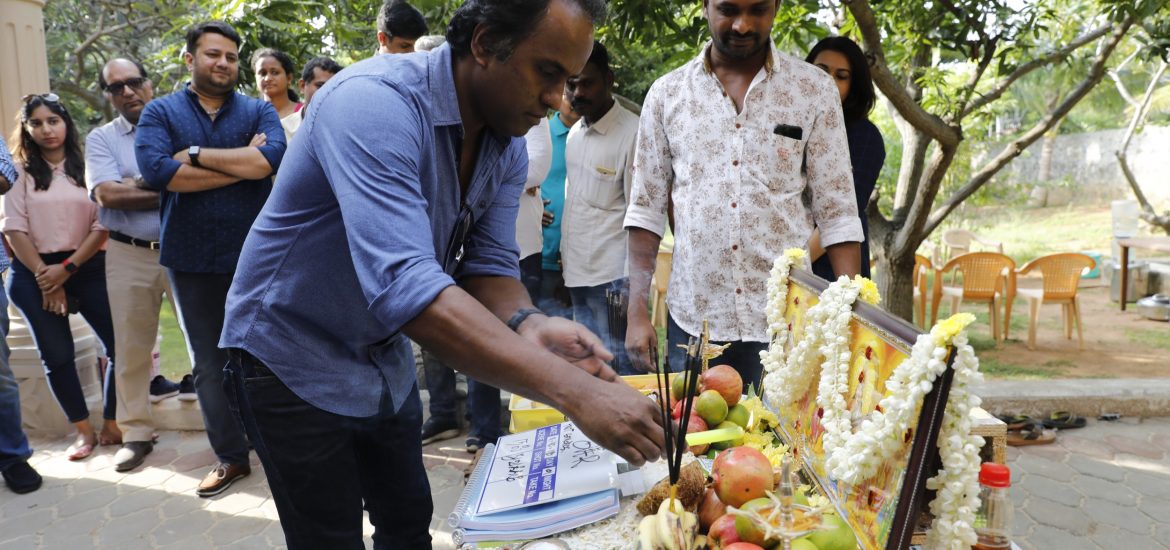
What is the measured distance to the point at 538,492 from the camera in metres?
1.68

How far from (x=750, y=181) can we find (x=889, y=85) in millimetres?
2558

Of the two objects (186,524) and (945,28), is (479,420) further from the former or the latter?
(945,28)

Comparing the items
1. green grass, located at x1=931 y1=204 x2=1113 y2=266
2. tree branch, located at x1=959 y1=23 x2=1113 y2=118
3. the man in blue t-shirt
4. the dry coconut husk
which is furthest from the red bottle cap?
green grass, located at x1=931 y1=204 x2=1113 y2=266

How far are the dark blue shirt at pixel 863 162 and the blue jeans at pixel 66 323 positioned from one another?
13.6ft

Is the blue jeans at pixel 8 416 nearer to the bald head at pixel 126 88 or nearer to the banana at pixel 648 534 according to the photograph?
the bald head at pixel 126 88

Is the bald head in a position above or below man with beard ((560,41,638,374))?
above

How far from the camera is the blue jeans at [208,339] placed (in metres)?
3.84

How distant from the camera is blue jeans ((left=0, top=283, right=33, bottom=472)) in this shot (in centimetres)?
405

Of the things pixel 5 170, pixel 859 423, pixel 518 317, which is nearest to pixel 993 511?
pixel 859 423

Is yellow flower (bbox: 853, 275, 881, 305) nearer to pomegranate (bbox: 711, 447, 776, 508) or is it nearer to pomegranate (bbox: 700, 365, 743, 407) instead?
pomegranate (bbox: 711, 447, 776, 508)

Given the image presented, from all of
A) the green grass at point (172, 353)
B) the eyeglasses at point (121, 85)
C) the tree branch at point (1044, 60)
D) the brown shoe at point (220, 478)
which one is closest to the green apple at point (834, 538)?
the brown shoe at point (220, 478)

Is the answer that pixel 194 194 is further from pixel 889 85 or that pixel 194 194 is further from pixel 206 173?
pixel 889 85

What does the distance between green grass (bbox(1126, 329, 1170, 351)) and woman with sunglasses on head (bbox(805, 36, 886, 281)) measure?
7.56 metres

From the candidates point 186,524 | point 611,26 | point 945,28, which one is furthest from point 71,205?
point 945,28
